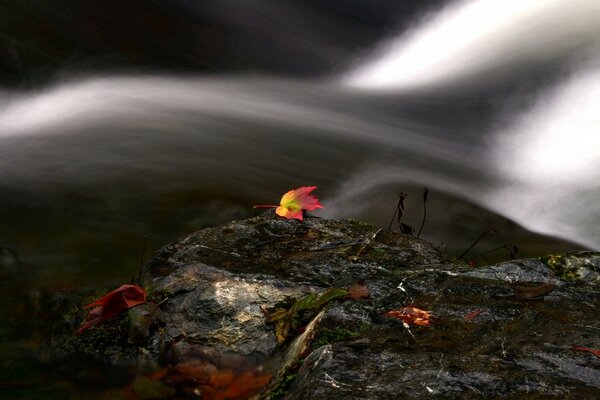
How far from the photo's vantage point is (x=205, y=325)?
2082 mm

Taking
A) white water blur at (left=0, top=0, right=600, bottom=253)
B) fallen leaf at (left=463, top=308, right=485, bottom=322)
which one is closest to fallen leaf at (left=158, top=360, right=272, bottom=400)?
fallen leaf at (left=463, top=308, right=485, bottom=322)

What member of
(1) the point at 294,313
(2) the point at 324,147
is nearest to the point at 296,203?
(1) the point at 294,313

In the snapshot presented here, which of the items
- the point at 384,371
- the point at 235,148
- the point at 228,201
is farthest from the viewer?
the point at 235,148

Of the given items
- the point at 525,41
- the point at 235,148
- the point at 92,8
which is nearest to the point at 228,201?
the point at 235,148

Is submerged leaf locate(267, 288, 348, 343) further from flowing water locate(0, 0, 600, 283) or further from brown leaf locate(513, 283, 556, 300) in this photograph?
flowing water locate(0, 0, 600, 283)

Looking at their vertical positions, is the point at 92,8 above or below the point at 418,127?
above

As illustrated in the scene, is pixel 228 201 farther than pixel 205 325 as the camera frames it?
Yes

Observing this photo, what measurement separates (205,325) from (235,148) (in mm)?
2633

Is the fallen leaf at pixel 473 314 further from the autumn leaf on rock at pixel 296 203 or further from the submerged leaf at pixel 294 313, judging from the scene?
the autumn leaf on rock at pixel 296 203

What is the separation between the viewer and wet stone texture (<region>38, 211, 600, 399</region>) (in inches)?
59.8

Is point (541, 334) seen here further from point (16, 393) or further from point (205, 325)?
point (16, 393)

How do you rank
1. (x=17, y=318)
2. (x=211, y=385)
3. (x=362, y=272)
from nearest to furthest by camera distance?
(x=211, y=385) → (x=362, y=272) → (x=17, y=318)

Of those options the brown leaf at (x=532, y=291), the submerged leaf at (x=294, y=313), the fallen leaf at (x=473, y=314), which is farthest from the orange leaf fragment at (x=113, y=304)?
the brown leaf at (x=532, y=291)

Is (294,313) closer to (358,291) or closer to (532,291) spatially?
(358,291)
